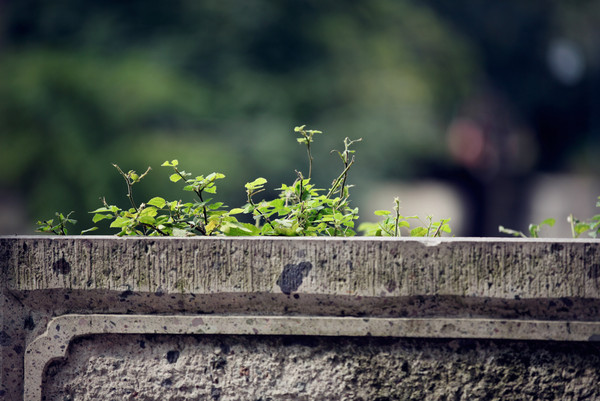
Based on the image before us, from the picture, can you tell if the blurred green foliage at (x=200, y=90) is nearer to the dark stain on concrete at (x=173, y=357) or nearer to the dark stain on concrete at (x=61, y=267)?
the dark stain on concrete at (x=61, y=267)

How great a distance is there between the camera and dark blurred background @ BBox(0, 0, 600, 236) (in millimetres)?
10898

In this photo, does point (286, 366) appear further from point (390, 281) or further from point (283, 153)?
point (283, 153)

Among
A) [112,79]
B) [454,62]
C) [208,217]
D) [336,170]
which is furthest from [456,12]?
[208,217]

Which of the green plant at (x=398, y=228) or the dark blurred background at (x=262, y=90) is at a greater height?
the dark blurred background at (x=262, y=90)

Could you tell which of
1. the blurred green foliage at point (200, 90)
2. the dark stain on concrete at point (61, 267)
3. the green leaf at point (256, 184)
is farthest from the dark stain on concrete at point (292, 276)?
the blurred green foliage at point (200, 90)

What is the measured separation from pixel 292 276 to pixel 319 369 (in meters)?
0.28

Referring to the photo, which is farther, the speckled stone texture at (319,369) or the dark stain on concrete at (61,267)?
the dark stain on concrete at (61,267)

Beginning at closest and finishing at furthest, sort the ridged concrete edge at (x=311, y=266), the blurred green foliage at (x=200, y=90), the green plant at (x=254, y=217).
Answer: the ridged concrete edge at (x=311, y=266) < the green plant at (x=254, y=217) < the blurred green foliage at (x=200, y=90)

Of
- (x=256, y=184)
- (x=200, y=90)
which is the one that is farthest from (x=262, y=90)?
(x=256, y=184)

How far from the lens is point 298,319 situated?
6.09 feet

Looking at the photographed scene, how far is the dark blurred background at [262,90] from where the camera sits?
429 inches

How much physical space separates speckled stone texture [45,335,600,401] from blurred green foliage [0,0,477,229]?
8.81 metres

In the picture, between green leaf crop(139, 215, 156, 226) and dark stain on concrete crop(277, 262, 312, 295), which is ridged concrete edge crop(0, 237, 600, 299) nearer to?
dark stain on concrete crop(277, 262, 312, 295)

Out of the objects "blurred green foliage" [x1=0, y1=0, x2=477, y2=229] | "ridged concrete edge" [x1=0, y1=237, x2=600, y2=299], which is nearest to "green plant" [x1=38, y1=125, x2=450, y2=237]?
"ridged concrete edge" [x1=0, y1=237, x2=600, y2=299]
